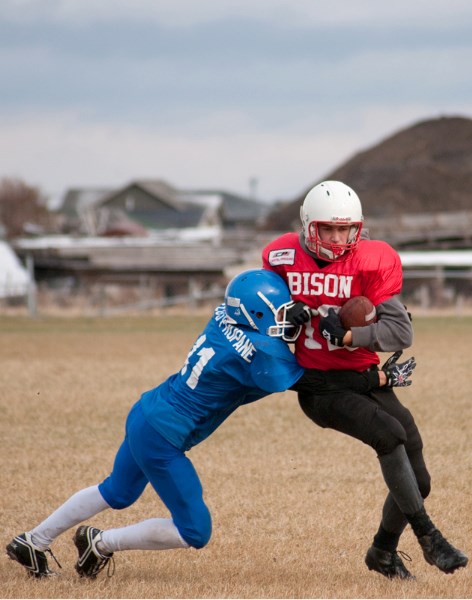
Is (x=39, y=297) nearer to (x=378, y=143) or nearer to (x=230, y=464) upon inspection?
(x=230, y=464)

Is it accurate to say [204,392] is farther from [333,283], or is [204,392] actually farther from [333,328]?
[333,283]

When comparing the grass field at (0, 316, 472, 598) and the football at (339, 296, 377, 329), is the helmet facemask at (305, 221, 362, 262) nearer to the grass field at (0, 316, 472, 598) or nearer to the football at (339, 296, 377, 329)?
the football at (339, 296, 377, 329)

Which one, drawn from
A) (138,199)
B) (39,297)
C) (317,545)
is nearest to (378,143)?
(138,199)

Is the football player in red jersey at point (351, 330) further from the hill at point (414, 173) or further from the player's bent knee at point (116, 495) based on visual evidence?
the hill at point (414, 173)

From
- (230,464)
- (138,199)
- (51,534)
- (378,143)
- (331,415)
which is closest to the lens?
(331,415)

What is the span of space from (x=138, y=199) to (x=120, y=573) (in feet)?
267

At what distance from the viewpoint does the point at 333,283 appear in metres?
5.10

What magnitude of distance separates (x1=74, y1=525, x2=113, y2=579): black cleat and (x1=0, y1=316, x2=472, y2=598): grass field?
71mm

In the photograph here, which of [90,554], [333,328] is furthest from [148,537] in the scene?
[333,328]

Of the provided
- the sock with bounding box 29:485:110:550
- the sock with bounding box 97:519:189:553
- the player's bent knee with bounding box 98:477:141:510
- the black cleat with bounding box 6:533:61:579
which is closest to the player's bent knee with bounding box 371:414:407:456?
the sock with bounding box 97:519:189:553

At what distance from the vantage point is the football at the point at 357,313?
4.93 meters

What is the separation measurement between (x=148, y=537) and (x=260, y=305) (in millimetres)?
1262

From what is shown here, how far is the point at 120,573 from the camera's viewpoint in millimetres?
5660

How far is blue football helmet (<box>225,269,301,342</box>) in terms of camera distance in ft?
15.9
